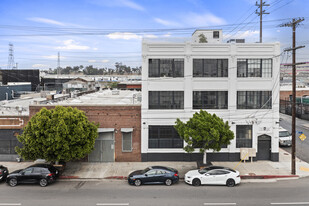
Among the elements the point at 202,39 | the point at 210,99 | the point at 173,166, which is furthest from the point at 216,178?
the point at 202,39

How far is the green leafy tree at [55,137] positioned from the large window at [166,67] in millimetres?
7777

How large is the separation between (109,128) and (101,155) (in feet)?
8.34

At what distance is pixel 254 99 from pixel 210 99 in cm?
398

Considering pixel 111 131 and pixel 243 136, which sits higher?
pixel 111 131

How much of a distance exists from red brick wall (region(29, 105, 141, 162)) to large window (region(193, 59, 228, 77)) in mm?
6262

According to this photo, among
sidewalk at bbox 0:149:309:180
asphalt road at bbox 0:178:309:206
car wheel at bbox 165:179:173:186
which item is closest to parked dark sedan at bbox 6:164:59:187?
asphalt road at bbox 0:178:309:206

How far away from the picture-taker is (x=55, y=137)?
63.7 ft

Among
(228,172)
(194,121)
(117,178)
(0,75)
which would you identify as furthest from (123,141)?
(0,75)

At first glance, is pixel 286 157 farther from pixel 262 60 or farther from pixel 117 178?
pixel 117 178

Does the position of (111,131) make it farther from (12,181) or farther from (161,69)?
(12,181)

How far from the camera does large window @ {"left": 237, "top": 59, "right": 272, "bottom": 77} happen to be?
2461 cm

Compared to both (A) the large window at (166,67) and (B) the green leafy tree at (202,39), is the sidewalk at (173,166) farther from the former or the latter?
(B) the green leafy tree at (202,39)

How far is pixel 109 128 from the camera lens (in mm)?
24547

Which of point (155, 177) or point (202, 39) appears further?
point (202, 39)
